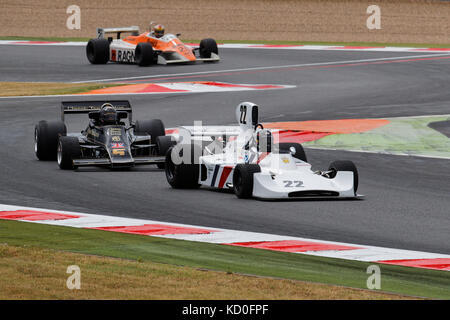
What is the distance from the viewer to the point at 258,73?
3409 cm

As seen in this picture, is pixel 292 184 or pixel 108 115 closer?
pixel 292 184

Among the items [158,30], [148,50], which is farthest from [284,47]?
[148,50]

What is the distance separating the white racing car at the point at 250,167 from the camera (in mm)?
14977

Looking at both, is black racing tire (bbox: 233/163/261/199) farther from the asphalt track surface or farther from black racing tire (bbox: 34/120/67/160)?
black racing tire (bbox: 34/120/67/160)

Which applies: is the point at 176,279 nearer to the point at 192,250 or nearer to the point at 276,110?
the point at 192,250

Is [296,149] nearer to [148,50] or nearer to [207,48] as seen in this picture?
[148,50]

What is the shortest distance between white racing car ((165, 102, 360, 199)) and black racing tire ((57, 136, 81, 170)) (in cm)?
207

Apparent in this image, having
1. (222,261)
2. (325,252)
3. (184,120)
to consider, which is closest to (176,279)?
(222,261)

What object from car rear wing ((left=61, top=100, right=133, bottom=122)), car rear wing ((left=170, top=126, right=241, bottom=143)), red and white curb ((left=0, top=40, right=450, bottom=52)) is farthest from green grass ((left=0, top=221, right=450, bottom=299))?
red and white curb ((left=0, top=40, right=450, bottom=52))

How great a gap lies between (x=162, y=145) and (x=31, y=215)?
190 inches

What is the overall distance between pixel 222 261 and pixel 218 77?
72.6 ft

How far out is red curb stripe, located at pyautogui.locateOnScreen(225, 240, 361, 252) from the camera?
11789 millimetres

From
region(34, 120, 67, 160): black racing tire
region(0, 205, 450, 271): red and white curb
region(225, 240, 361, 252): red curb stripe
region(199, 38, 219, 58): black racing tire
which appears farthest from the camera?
region(199, 38, 219, 58): black racing tire

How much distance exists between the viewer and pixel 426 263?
11.2m
